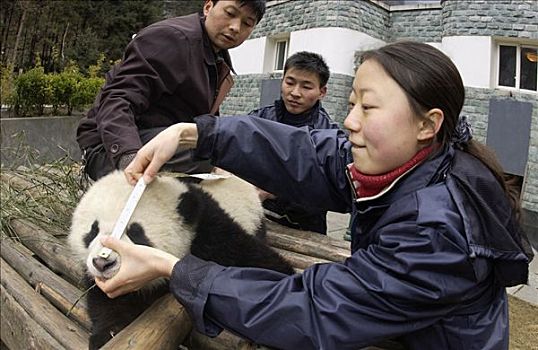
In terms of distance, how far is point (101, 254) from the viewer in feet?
3.62

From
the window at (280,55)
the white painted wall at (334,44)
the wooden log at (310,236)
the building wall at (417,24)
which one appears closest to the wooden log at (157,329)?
the wooden log at (310,236)

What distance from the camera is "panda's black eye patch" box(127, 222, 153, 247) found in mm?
1261

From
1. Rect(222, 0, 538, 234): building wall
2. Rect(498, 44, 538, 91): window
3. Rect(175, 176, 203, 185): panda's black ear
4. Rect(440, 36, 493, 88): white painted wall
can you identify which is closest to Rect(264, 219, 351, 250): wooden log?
Rect(175, 176, 203, 185): panda's black ear

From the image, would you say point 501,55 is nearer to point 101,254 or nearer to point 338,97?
point 338,97

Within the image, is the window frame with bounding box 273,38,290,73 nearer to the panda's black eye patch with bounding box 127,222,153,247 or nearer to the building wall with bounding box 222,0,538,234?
the building wall with bounding box 222,0,538,234

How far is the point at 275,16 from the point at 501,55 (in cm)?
393

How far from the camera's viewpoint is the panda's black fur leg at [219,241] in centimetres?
136

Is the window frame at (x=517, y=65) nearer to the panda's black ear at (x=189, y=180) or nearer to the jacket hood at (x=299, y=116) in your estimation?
the jacket hood at (x=299, y=116)

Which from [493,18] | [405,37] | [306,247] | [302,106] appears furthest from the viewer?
[405,37]

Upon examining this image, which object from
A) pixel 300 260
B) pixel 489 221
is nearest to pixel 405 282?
pixel 489 221

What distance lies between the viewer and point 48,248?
2.19 m

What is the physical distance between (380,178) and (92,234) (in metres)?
0.82

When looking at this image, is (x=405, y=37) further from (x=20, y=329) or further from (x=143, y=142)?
(x=20, y=329)

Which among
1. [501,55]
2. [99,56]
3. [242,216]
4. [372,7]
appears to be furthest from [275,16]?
[242,216]
